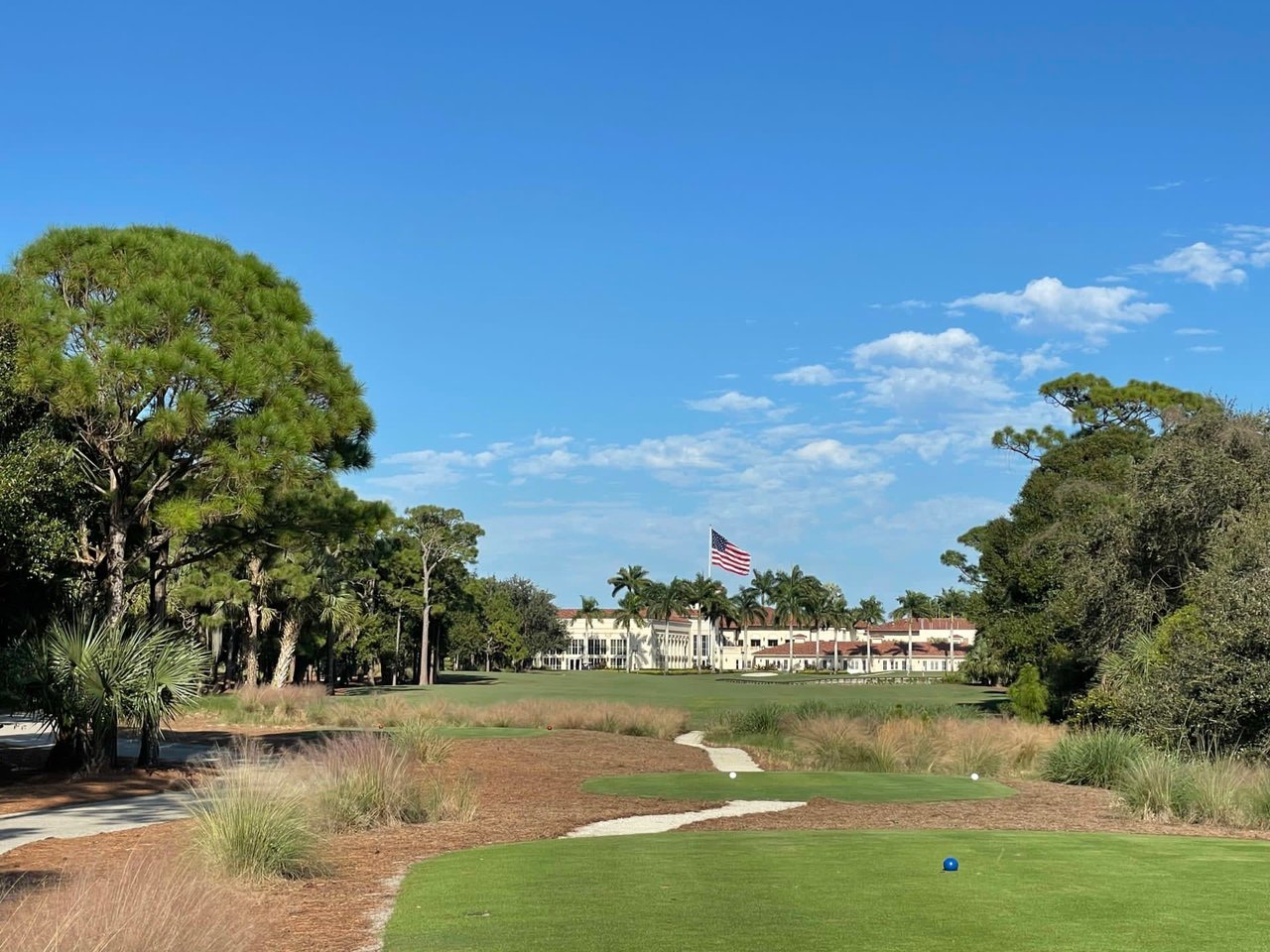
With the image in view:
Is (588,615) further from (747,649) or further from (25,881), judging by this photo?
(25,881)

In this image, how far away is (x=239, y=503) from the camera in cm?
2112

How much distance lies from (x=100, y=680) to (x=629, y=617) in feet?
457

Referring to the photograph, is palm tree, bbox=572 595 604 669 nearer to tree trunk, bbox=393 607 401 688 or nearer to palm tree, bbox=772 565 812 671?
palm tree, bbox=772 565 812 671

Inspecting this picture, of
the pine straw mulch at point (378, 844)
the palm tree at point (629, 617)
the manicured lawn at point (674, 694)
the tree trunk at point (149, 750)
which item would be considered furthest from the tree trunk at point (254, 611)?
the palm tree at point (629, 617)

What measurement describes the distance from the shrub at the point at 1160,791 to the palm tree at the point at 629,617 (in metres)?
138

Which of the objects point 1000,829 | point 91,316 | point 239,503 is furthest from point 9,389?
point 1000,829

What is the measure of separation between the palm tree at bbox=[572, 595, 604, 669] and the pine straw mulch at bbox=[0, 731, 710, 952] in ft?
424

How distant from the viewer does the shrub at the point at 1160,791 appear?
55.0ft

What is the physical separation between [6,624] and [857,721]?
20.8m

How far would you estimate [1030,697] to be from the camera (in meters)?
41.4

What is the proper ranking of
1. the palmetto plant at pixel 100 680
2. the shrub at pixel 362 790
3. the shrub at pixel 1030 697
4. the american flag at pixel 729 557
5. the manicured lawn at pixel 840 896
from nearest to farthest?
the manicured lawn at pixel 840 896, the shrub at pixel 362 790, the palmetto plant at pixel 100 680, the shrub at pixel 1030 697, the american flag at pixel 729 557

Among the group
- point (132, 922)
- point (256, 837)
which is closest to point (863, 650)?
point (256, 837)

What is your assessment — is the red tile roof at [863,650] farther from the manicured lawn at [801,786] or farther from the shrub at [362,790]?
the shrub at [362,790]

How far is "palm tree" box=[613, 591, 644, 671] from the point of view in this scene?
156750mm
